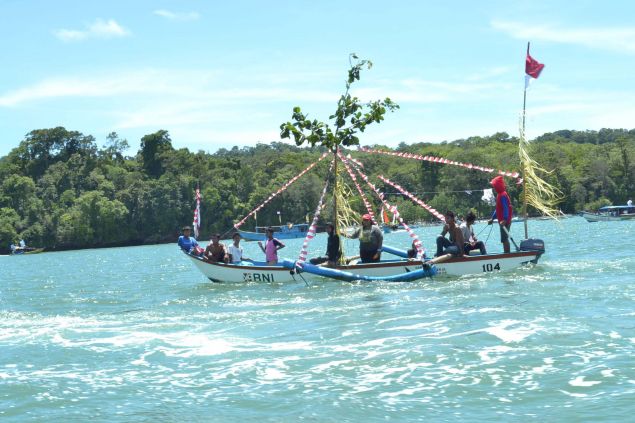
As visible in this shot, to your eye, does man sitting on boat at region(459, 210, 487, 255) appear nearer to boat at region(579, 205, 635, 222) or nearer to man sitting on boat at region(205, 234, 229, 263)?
man sitting on boat at region(205, 234, 229, 263)

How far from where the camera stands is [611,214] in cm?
9938

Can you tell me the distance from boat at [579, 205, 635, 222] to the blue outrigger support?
79.5 meters

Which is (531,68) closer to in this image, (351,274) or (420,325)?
(351,274)

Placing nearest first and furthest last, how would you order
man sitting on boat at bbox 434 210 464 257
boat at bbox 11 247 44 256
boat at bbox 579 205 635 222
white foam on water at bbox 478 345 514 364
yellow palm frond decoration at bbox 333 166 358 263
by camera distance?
white foam on water at bbox 478 345 514 364, man sitting on boat at bbox 434 210 464 257, yellow palm frond decoration at bbox 333 166 358 263, boat at bbox 579 205 635 222, boat at bbox 11 247 44 256

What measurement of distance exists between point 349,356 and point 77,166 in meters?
132

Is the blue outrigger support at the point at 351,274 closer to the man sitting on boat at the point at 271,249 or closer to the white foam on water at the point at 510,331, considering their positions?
the man sitting on boat at the point at 271,249

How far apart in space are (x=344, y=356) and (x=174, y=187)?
113 m

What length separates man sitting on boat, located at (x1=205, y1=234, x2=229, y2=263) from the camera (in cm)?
2772

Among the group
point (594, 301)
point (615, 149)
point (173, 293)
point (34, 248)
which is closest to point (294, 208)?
point (34, 248)

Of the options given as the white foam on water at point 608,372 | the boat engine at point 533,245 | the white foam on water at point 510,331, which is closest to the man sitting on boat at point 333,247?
the boat engine at point 533,245

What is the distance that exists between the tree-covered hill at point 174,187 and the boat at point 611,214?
10.8 metres

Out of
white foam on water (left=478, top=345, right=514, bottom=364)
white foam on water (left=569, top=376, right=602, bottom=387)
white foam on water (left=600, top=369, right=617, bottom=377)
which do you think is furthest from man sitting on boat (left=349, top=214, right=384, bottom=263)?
white foam on water (left=569, top=376, right=602, bottom=387)

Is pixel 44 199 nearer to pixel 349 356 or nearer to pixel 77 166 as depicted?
pixel 77 166

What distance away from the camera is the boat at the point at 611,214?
97963 mm
